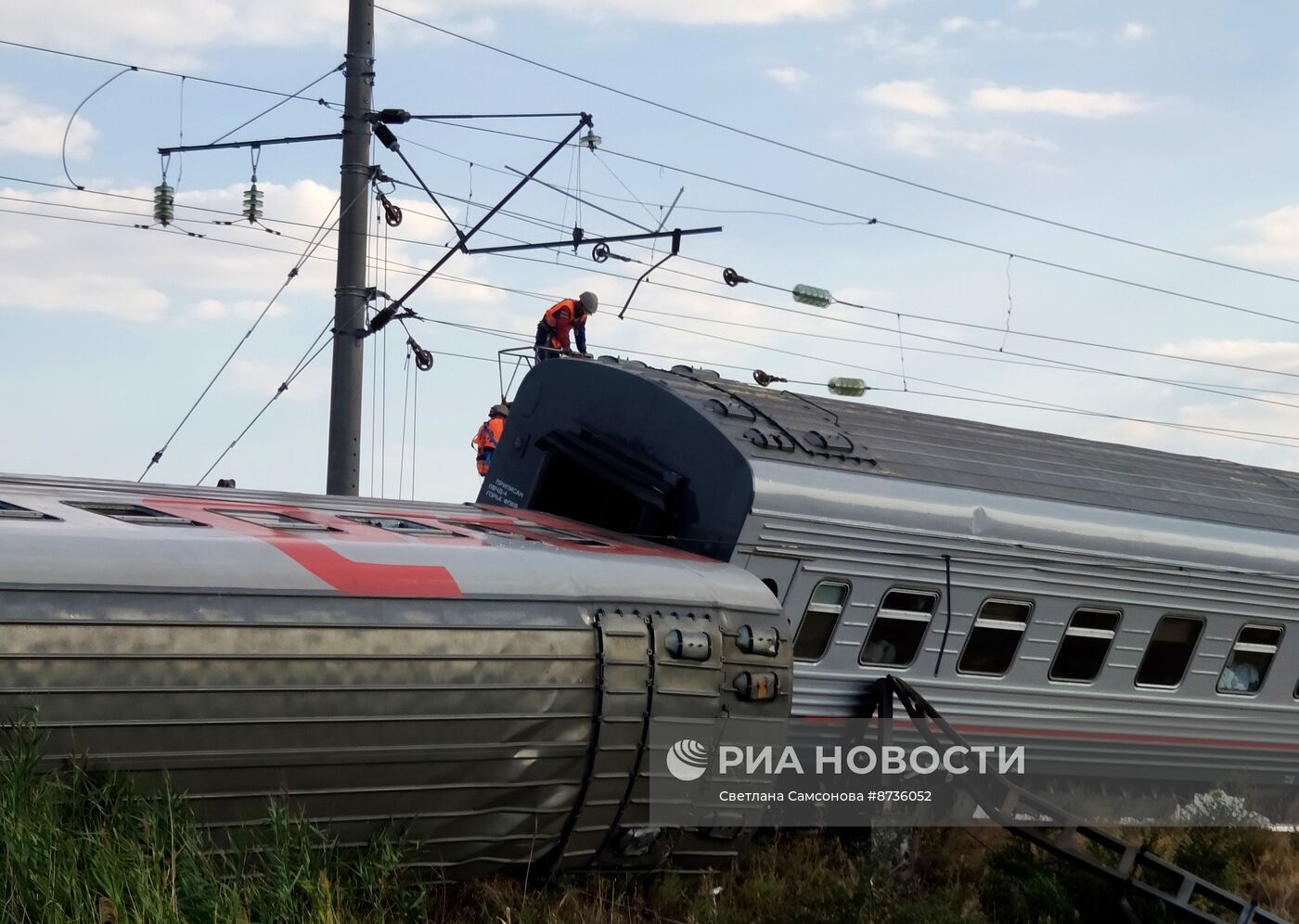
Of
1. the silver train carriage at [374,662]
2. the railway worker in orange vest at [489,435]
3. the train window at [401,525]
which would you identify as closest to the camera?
the silver train carriage at [374,662]

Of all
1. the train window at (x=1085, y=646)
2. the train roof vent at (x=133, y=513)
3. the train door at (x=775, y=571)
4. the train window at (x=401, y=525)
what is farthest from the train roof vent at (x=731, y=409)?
the train roof vent at (x=133, y=513)

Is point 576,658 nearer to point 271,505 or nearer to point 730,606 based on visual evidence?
point 730,606

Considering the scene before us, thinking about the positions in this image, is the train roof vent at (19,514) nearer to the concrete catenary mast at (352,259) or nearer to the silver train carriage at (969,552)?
the silver train carriage at (969,552)

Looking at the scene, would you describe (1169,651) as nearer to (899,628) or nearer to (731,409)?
(899,628)

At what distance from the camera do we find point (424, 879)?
8781 millimetres

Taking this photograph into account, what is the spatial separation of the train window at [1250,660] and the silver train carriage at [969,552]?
22mm

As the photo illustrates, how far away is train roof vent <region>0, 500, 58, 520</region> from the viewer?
26.5ft

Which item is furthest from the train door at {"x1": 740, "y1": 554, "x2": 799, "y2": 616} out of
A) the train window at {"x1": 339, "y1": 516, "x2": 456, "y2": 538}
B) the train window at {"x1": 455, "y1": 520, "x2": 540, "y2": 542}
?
the train window at {"x1": 339, "y1": 516, "x2": 456, "y2": 538}

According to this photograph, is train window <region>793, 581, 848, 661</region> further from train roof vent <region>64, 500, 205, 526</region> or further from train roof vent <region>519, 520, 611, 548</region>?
train roof vent <region>64, 500, 205, 526</region>

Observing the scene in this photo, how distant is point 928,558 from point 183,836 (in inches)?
282

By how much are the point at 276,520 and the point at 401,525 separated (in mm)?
961

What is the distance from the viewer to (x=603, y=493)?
13.7 metres

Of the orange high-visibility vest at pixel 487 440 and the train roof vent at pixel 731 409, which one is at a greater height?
the train roof vent at pixel 731 409

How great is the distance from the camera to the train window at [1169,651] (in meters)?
14.5
